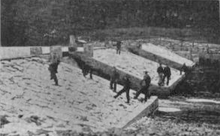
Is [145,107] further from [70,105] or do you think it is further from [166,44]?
[166,44]

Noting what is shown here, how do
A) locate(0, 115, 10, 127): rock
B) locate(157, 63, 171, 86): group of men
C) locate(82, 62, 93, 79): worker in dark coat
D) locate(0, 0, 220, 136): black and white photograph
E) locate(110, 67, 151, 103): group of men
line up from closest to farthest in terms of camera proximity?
locate(0, 115, 10, 127): rock → locate(0, 0, 220, 136): black and white photograph → locate(110, 67, 151, 103): group of men → locate(82, 62, 93, 79): worker in dark coat → locate(157, 63, 171, 86): group of men

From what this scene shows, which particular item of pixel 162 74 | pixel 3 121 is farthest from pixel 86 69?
pixel 3 121

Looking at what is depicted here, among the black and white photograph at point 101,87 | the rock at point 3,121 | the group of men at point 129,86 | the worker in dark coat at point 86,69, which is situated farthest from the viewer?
the worker in dark coat at point 86,69

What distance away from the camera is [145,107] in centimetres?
1845

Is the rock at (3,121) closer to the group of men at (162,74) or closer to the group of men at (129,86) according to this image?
the group of men at (129,86)

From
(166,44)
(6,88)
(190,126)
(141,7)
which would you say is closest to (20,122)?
(6,88)

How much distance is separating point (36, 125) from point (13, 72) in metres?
5.66

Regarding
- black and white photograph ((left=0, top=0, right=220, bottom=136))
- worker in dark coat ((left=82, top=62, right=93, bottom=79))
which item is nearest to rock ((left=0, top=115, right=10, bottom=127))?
black and white photograph ((left=0, top=0, right=220, bottom=136))

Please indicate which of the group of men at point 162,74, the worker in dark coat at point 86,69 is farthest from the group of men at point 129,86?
the group of men at point 162,74

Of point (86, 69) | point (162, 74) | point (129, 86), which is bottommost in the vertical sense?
point (162, 74)

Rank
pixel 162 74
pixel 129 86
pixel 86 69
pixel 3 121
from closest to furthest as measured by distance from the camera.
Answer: pixel 3 121
pixel 129 86
pixel 86 69
pixel 162 74

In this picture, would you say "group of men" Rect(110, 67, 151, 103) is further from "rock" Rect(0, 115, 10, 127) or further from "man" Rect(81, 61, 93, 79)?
"rock" Rect(0, 115, 10, 127)

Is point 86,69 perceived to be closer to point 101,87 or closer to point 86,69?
point 86,69

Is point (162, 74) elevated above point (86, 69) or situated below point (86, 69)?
below
